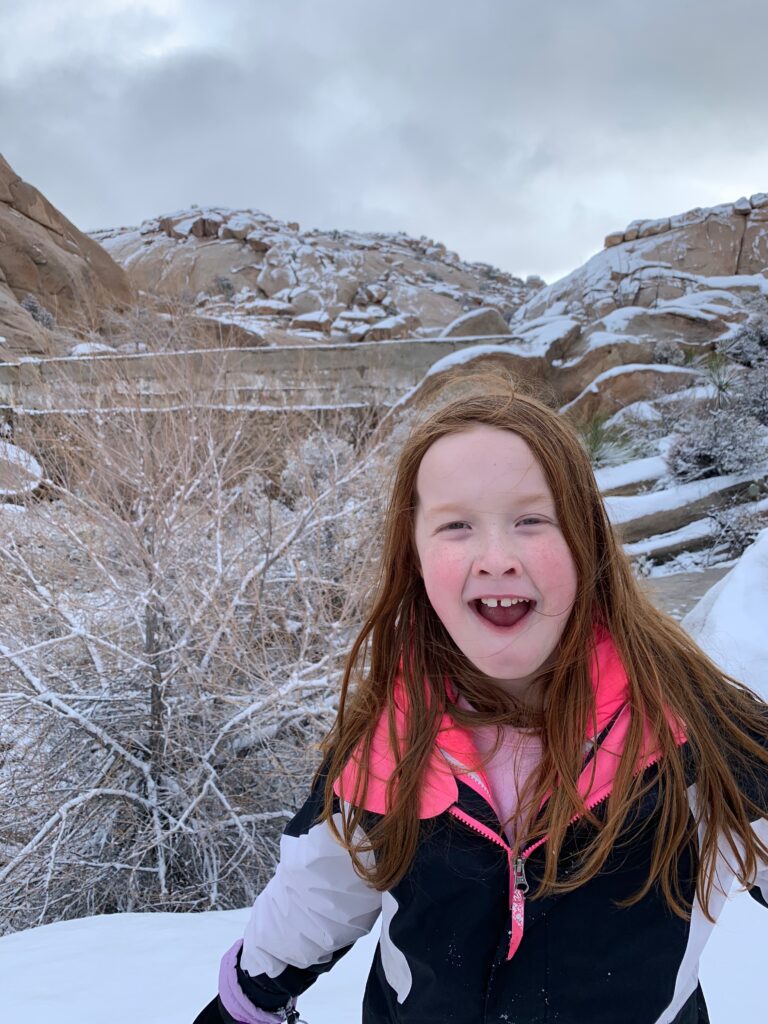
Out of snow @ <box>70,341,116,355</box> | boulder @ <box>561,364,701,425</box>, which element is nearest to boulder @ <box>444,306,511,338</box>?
boulder @ <box>561,364,701,425</box>

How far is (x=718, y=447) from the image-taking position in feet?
30.7

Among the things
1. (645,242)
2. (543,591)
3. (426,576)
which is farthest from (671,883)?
(645,242)

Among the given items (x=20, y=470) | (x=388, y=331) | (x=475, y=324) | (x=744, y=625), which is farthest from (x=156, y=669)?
(x=388, y=331)

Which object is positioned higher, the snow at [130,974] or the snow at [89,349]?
the snow at [89,349]

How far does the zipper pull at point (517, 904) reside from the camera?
0.91m

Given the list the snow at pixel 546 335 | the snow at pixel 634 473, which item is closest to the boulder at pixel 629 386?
the snow at pixel 546 335

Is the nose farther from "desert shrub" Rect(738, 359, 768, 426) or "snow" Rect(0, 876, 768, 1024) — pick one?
"desert shrub" Rect(738, 359, 768, 426)

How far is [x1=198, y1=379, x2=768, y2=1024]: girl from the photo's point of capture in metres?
0.91

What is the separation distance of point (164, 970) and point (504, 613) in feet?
6.82

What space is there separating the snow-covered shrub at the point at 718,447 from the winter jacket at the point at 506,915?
9303 mm

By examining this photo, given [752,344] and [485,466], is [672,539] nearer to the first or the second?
[752,344]

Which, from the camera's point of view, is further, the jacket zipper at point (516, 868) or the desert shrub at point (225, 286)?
the desert shrub at point (225, 286)

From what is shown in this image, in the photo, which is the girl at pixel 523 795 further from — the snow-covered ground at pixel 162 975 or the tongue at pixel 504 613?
the snow-covered ground at pixel 162 975

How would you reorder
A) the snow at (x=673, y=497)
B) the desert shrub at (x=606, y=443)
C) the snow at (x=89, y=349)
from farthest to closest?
1. the desert shrub at (x=606, y=443)
2. the snow at (x=673, y=497)
3. the snow at (x=89, y=349)
